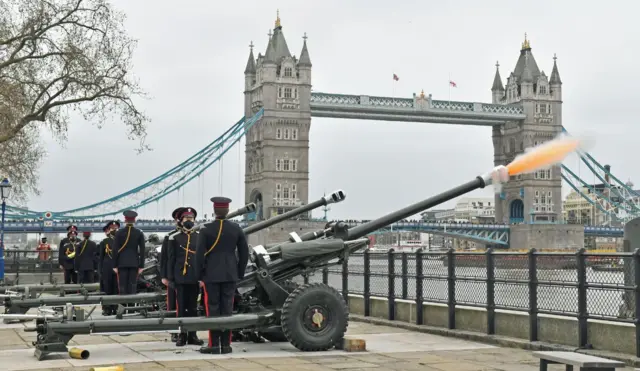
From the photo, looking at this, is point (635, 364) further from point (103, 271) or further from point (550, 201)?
point (550, 201)

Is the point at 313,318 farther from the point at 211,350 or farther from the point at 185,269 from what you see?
the point at 185,269

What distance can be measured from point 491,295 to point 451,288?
86 cm

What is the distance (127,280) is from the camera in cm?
1356

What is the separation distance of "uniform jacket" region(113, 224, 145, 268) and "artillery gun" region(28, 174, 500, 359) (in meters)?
3.10

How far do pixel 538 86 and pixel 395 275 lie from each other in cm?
11523

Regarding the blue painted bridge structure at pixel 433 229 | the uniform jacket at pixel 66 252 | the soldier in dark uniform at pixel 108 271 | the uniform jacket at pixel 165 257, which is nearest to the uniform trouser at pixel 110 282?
the soldier in dark uniform at pixel 108 271

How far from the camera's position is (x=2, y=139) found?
22281 millimetres

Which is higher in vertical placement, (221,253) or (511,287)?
(221,253)

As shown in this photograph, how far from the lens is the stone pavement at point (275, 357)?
898 centimetres

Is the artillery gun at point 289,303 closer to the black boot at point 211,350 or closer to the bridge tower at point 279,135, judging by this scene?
the black boot at point 211,350

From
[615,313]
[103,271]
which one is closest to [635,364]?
[615,313]

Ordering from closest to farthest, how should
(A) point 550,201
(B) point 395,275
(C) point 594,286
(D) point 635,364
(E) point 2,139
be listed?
(D) point 635,364
(C) point 594,286
(B) point 395,275
(E) point 2,139
(A) point 550,201

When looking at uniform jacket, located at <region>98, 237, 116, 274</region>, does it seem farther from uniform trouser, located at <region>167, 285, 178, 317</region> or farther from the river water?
the river water

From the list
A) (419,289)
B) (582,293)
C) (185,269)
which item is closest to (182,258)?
(185,269)
